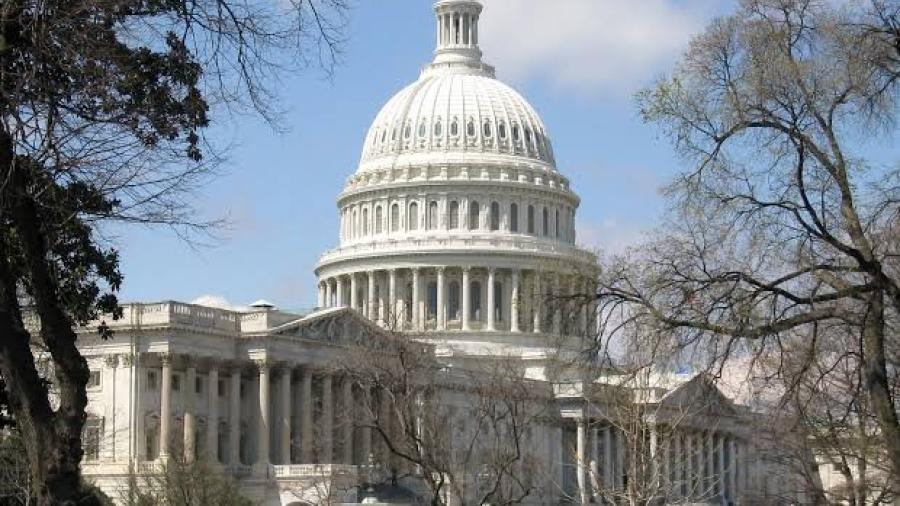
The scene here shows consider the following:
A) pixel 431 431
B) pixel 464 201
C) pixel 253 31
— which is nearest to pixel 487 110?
pixel 464 201

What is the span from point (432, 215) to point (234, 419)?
57.8 m

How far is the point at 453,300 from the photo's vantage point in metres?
172

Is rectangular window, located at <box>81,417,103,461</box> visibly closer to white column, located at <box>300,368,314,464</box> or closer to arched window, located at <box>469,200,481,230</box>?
white column, located at <box>300,368,314,464</box>

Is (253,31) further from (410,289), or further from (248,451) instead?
(410,289)

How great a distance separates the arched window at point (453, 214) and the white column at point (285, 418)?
52.7 meters

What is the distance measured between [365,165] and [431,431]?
106m

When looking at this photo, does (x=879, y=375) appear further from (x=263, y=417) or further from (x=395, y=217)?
(x=395, y=217)

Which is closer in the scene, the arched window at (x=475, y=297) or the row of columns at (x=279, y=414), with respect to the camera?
the row of columns at (x=279, y=414)

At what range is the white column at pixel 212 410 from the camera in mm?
116562

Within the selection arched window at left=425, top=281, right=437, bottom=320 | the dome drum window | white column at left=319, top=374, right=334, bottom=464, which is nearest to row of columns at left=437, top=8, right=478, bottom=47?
the dome drum window

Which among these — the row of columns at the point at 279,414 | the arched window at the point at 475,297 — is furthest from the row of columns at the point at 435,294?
the row of columns at the point at 279,414

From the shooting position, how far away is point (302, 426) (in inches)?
4919

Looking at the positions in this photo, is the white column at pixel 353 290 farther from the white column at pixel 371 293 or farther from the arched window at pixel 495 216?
the arched window at pixel 495 216

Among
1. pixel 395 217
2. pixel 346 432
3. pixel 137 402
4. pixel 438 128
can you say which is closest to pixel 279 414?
pixel 346 432
